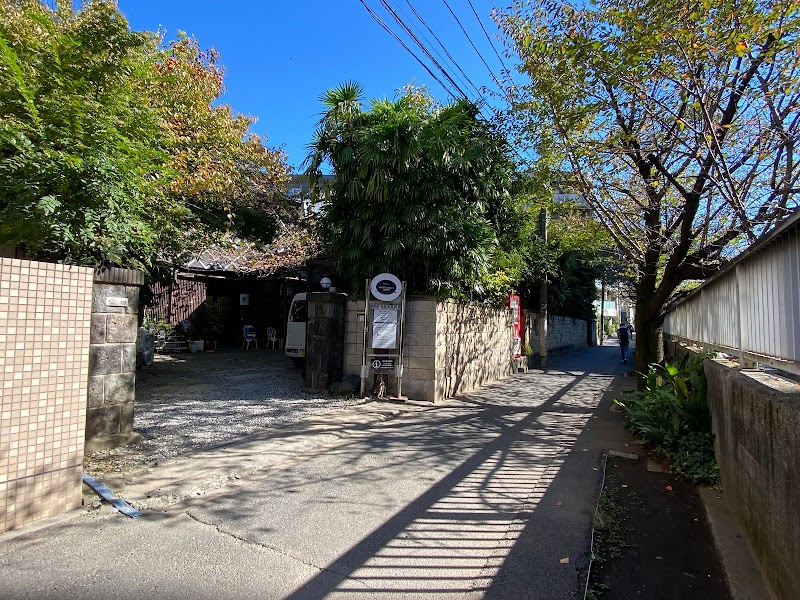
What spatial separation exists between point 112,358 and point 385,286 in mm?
4693

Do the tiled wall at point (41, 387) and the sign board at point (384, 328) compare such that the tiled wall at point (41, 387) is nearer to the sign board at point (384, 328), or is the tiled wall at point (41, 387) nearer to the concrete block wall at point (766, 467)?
the concrete block wall at point (766, 467)

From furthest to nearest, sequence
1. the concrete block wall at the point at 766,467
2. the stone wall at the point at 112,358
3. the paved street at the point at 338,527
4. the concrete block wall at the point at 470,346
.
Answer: the concrete block wall at the point at 470,346, the stone wall at the point at 112,358, the paved street at the point at 338,527, the concrete block wall at the point at 766,467

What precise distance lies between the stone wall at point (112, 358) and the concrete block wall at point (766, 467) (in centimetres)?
589

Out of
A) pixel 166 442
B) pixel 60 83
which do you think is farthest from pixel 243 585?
pixel 60 83

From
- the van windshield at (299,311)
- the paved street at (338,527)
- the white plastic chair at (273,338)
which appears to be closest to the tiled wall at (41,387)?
the paved street at (338,527)

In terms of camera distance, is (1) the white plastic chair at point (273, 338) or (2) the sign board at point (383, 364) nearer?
(2) the sign board at point (383, 364)

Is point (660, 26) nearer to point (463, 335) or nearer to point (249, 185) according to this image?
point (463, 335)

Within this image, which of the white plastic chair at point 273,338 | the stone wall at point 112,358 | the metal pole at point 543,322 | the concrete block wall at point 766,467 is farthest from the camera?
the white plastic chair at point 273,338

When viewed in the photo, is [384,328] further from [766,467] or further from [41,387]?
[766,467]

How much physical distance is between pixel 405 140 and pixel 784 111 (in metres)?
5.59

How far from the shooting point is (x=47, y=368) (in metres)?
3.76

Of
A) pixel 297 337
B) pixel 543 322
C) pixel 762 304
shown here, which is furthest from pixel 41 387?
pixel 543 322

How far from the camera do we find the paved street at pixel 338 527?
301cm

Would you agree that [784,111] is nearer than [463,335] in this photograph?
Yes
